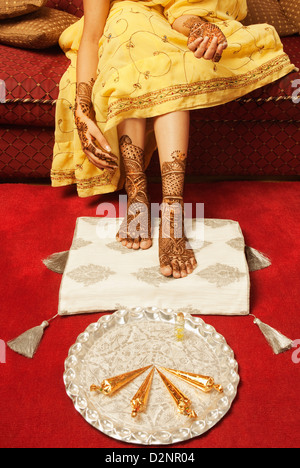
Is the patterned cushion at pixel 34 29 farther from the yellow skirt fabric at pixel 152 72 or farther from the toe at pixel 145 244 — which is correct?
the toe at pixel 145 244

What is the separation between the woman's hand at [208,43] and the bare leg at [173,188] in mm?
175

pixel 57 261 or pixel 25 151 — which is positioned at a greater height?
pixel 25 151

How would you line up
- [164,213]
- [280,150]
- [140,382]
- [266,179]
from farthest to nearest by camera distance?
1. [266,179]
2. [280,150]
3. [164,213]
4. [140,382]

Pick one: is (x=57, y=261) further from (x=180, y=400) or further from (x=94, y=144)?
(x=180, y=400)

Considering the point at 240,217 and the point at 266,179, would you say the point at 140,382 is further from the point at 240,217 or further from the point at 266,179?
the point at 266,179

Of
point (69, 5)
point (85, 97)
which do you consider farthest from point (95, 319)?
point (69, 5)

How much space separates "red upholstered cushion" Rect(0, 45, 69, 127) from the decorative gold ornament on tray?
109cm

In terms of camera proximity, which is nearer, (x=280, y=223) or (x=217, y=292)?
(x=217, y=292)

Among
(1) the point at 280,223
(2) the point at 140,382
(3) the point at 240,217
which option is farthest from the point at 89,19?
(2) the point at 140,382

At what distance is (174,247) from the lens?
1273 millimetres

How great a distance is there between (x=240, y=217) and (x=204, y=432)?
899 millimetres

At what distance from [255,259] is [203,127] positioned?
0.60m

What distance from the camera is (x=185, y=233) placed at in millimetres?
1394

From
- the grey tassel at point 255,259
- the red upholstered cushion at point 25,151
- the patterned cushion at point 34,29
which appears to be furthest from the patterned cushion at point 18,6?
the grey tassel at point 255,259
